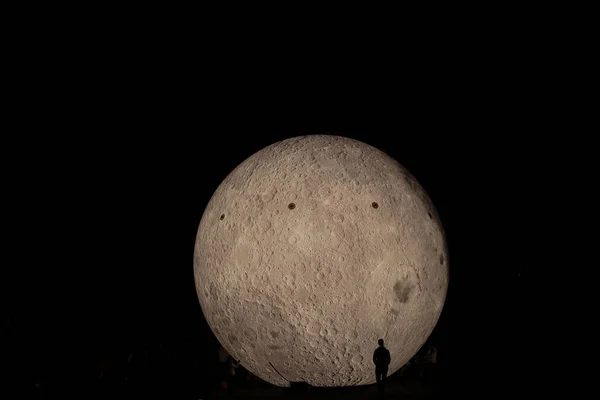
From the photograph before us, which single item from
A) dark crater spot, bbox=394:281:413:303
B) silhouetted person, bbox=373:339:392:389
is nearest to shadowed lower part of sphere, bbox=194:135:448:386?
dark crater spot, bbox=394:281:413:303

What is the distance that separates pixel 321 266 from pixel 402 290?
89 centimetres

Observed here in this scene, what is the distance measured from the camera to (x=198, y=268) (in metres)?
7.96

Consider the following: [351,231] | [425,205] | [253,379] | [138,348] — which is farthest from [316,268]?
[138,348]

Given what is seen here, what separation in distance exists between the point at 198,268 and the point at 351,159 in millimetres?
2089

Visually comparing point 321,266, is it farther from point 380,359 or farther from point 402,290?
point 380,359

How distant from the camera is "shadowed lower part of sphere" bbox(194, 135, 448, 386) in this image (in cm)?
702

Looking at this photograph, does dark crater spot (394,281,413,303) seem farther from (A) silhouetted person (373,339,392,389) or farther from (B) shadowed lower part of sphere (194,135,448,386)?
(A) silhouetted person (373,339,392,389)

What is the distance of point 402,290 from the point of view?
7.18m

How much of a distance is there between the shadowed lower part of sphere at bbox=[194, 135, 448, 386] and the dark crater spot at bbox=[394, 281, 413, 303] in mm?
11

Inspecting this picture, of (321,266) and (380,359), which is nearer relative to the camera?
(321,266)

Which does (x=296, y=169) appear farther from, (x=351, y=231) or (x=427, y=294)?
(x=427, y=294)

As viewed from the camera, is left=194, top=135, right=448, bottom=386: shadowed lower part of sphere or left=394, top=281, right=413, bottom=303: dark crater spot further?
left=394, top=281, right=413, bottom=303: dark crater spot

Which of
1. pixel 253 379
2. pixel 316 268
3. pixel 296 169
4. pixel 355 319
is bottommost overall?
pixel 253 379

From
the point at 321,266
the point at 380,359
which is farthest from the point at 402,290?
the point at 321,266
